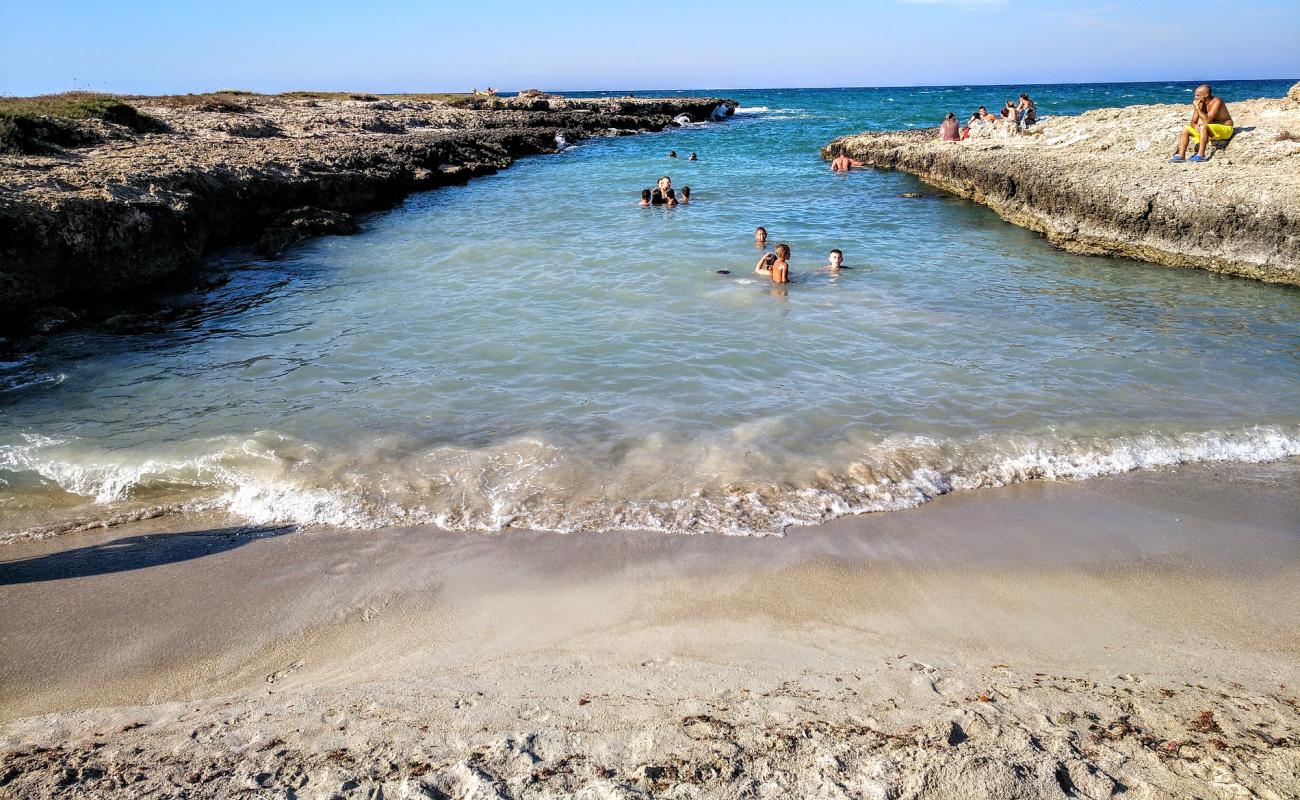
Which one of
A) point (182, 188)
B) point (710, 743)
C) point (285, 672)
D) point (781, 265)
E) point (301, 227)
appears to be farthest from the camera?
point (301, 227)

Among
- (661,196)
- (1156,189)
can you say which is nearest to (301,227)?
(661,196)

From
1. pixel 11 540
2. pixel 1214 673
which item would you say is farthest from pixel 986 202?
pixel 11 540

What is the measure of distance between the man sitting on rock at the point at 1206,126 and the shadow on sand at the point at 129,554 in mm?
15732

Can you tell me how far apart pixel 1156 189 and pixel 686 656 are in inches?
533

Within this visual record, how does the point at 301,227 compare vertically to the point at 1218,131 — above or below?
below

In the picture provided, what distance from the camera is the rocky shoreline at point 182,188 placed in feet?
31.2

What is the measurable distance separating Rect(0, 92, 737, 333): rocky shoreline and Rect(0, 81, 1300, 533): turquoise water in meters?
0.94

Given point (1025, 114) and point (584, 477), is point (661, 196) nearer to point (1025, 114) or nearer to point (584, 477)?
point (1025, 114)

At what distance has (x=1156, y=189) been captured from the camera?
12.7 m

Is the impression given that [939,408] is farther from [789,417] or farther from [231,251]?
[231,251]

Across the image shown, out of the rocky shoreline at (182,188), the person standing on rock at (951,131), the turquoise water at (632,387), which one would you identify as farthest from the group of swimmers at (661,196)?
the person standing on rock at (951,131)

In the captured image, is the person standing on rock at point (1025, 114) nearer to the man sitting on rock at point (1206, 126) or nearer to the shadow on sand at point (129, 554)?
the man sitting on rock at point (1206, 126)

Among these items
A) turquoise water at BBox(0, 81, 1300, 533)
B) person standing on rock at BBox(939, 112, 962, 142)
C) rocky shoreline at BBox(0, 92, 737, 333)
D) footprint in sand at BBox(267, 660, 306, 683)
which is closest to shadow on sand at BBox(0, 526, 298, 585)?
turquoise water at BBox(0, 81, 1300, 533)

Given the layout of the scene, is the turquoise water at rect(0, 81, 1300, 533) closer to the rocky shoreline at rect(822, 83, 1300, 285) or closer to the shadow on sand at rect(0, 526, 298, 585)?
the shadow on sand at rect(0, 526, 298, 585)
